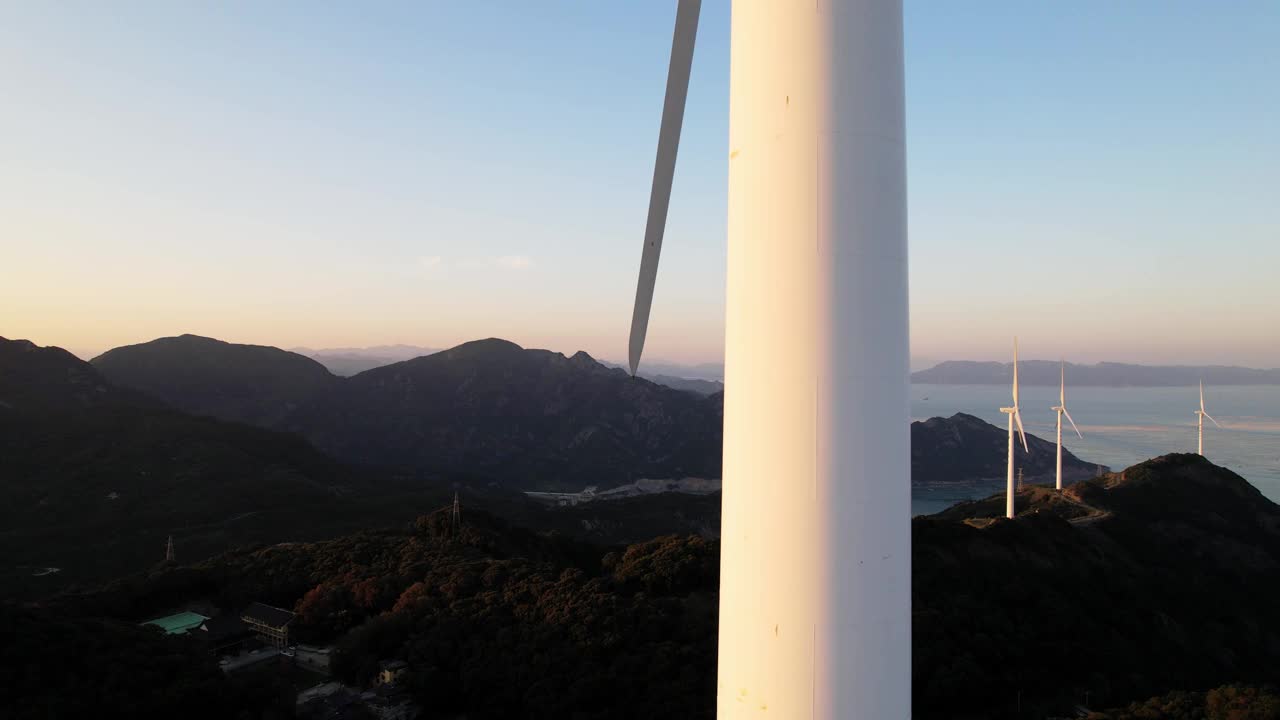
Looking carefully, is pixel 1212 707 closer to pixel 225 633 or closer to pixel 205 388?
pixel 225 633

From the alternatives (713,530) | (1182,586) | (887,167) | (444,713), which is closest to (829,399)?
(887,167)

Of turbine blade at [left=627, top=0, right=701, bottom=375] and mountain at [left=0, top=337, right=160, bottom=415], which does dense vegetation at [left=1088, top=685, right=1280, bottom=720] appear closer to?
turbine blade at [left=627, top=0, right=701, bottom=375]

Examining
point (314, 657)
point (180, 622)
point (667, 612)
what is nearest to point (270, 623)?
point (314, 657)

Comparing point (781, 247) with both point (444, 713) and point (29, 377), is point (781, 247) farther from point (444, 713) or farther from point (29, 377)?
point (29, 377)

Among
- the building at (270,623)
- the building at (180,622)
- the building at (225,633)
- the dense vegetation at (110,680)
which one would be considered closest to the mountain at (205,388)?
the building at (180,622)

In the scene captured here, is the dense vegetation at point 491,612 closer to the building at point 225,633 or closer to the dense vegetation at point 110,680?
the building at point 225,633

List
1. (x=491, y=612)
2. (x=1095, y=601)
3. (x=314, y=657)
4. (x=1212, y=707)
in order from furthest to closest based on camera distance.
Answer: (x=1095, y=601), (x=314, y=657), (x=491, y=612), (x=1212, y=707)
